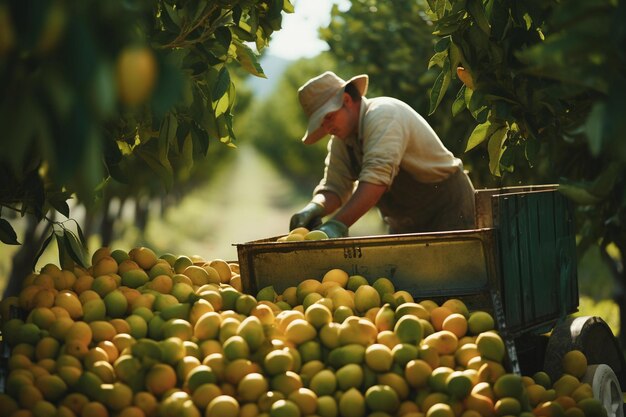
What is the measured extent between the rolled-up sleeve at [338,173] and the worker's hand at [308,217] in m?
0.37

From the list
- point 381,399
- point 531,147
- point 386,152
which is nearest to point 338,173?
point 386,152

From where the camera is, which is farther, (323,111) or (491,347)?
(323,111)

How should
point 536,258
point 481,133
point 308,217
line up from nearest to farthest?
point 536,258 → point 481,133 → point 308,217

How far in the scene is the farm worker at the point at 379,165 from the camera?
5633 millimetres

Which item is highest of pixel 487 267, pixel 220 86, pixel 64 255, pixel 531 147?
pixel 220 86

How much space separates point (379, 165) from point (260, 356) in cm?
222

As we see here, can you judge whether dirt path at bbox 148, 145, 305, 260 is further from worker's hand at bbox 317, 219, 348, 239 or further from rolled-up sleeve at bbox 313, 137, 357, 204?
worker's hand at bbox 317, 219, 348, 239

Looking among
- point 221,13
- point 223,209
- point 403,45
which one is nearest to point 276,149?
point 223,209

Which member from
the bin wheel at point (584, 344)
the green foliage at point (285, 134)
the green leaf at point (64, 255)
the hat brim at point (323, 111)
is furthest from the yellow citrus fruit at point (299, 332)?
the green foliage at point (285, 134)

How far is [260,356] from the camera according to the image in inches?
143

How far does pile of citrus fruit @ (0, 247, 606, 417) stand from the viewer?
137 inches

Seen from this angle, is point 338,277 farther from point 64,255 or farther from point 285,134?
point 285,134

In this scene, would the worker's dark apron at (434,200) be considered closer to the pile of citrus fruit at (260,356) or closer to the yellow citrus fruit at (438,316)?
the pile of citrus fruit at (260,356)

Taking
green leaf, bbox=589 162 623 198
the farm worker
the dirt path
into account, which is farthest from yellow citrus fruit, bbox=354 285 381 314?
the dirt path
